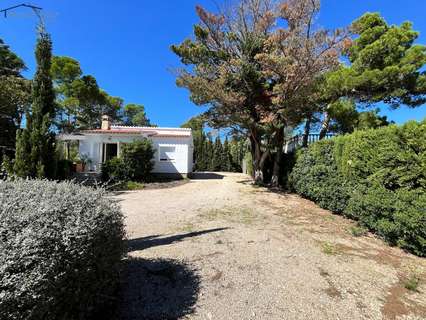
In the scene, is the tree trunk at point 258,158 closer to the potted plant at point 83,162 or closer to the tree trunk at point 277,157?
the tree trunk at point 277,157

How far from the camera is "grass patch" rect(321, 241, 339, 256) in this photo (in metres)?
4.50

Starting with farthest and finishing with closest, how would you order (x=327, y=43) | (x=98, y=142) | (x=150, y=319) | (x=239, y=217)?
(x=98, y=142), (x=327, y=43), (x=239, y=217), (x=150, y=319)

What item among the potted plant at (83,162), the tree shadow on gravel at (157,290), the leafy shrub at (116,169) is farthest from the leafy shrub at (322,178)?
the potted plant at (83,162)

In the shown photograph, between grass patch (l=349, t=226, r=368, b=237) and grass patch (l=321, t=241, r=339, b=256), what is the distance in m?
1.22

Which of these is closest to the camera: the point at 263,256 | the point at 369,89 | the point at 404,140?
the point at 263,256

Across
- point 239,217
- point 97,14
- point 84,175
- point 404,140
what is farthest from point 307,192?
point 84,175

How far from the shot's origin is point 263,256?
4160 mm

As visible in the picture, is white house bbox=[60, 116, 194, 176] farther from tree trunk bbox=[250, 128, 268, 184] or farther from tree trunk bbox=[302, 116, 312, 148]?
tree trunk bbox=[302, 116, 312, 148]

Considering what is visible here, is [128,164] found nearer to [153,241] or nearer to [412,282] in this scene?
[153,241]

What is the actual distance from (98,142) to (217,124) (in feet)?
29.1

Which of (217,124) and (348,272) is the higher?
(217,124)

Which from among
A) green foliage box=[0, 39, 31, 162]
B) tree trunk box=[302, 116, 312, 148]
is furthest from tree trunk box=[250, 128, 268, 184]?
green foliage box=[0, 39, 31, 162]

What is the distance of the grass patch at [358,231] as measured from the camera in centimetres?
572

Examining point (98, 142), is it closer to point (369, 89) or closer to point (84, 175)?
point (84, 175)
